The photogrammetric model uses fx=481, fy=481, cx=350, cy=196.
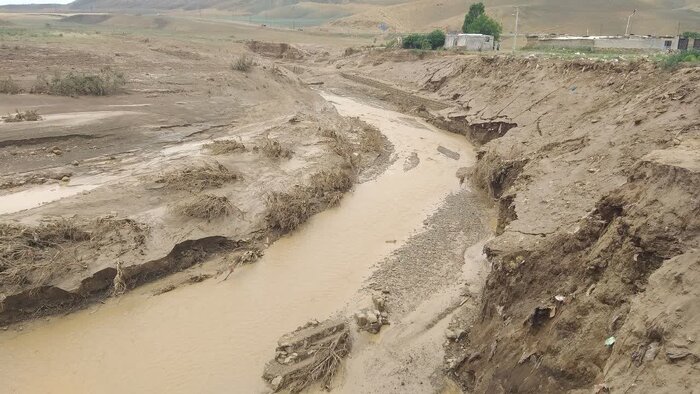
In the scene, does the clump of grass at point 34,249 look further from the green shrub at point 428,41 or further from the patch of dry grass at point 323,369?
the green shrub at point 428,41

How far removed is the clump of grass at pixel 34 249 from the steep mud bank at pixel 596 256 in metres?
7.79

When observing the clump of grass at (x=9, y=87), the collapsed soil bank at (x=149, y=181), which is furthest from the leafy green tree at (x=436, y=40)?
the clump of grass at (x=9, y=87)

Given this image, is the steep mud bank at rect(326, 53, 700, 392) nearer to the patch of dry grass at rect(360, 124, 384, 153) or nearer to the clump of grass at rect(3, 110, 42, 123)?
the patch of dry grass at rect(360, 124, 384, 153)

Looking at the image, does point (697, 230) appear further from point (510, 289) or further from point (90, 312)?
point (90, 312)

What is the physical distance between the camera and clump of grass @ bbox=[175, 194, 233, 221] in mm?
11812

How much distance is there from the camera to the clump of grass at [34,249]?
9.12 metres

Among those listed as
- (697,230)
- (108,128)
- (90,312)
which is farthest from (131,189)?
(697,230)

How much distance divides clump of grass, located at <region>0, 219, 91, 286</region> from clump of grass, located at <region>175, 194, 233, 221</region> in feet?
7.32

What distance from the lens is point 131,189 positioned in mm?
12820

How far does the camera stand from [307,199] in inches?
553

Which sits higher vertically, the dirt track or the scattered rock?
the dirt track

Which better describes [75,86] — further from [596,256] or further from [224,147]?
[596,256]

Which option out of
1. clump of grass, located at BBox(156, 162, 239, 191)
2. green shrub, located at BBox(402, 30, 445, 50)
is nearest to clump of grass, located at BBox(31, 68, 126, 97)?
clump of grass, located at BBox(156, 162, 239, 191)

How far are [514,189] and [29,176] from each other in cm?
1325
